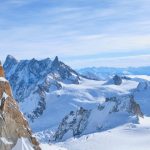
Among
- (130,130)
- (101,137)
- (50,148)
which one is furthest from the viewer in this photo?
(130,130)

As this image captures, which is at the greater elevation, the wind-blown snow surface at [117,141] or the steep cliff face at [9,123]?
the steep cliff face at [9,123]

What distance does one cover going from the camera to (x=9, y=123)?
8331cm

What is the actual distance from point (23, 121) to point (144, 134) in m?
104

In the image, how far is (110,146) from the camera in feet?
533

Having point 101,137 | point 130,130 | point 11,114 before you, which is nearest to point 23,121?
point 11,114

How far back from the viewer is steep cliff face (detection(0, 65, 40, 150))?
82438 mm

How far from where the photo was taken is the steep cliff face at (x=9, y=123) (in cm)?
8244

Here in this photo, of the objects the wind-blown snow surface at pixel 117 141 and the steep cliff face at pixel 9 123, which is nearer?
the steep cliff face at pixel 9 123

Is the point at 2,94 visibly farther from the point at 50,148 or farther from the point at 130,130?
the point at 130,130

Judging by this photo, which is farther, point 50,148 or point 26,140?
point 50,148

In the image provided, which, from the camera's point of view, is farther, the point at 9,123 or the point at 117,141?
the point at 117,141

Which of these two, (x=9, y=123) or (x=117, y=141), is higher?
(x=9, y=123)

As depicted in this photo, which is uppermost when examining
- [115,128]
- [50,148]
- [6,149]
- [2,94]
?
[2,94]

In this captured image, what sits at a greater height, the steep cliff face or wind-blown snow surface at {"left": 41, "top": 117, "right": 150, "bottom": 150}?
the steep cliff face
